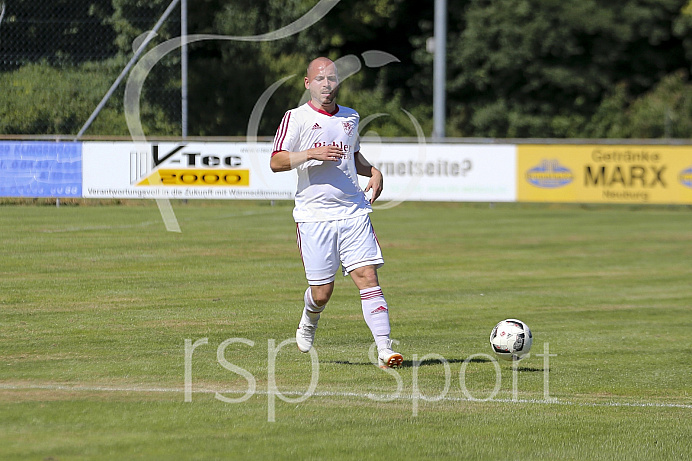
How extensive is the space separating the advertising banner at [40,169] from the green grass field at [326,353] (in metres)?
3.11

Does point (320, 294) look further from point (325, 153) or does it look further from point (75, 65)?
point (75, 65)

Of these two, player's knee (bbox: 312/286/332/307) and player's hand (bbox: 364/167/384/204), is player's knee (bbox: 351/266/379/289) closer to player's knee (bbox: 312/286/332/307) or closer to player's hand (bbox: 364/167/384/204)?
player's knee (bbox: 312/286/332/307)

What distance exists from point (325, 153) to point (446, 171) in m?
19.4

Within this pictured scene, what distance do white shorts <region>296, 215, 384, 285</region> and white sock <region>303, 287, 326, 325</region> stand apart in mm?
230

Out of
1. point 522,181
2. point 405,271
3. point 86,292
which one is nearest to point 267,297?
point 86,292

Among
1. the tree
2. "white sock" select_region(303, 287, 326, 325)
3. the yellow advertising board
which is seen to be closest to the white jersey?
"white sock" select_region(303, 287, 326, 325)

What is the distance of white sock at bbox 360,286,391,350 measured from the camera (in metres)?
8.42

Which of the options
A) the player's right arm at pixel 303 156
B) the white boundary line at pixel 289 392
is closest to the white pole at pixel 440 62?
the player's right arm at pixel 303 156

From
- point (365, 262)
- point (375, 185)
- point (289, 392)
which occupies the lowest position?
point (289, 392)

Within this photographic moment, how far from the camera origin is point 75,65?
904 inches

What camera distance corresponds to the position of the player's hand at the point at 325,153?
8.20 meters

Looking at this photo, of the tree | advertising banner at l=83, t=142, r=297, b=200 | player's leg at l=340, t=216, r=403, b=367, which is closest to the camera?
player's leg at l=340, t=216, r=403, b=367

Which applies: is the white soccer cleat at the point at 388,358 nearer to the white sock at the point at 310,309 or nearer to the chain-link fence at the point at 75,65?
the white sock at the point at 310,309

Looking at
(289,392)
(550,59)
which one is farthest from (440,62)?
(289,392)
